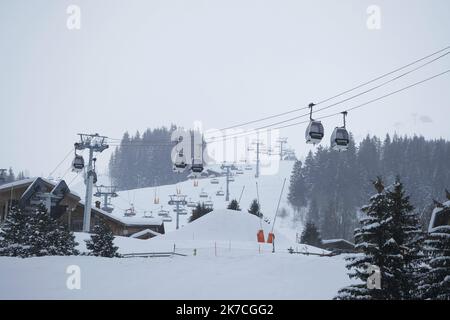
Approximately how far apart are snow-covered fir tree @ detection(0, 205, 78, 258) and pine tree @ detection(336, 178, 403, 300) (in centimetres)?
1781

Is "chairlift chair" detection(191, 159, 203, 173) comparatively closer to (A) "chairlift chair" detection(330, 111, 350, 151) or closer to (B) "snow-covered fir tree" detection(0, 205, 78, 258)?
(A) "chairlift chair" detection(330, 111, 350, 151)

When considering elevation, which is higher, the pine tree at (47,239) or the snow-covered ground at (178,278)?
the pine tree at (47,239)

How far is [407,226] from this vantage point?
13.1 meters

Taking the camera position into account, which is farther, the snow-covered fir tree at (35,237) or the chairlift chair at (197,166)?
the snow-covered fir tree at (35,237)

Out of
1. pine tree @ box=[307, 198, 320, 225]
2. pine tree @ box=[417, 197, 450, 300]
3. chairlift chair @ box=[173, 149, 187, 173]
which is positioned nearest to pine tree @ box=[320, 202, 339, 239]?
pine tree @ box=[307, 198, 320, 225]

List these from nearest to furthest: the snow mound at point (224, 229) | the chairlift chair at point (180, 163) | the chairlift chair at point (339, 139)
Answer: the chairlift chair at point (339, 139) → the chairlift chair at point (180, 163) → the snow mound at point (224, 229)

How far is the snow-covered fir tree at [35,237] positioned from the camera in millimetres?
24516

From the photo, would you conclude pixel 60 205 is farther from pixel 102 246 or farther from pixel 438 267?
pixel 438 267

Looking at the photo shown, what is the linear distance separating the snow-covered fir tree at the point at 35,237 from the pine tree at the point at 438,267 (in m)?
19.5

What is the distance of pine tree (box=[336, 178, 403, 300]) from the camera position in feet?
41.4

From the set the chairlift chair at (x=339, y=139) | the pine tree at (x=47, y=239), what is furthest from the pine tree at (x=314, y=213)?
the chairlift chair at (x=339, y=139)

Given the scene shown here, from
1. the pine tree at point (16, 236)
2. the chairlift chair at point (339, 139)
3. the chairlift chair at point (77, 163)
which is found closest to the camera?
the chairlift chair at point (339, 139)

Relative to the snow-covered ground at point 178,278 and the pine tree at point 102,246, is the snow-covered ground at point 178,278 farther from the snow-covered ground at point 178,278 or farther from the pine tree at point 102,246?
the pine tree at point 102,246
